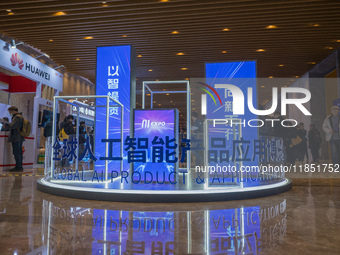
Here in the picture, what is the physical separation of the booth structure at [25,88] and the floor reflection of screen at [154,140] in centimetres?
487

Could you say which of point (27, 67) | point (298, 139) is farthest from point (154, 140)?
point (27, 67)

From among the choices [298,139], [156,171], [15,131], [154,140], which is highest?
[15,131]

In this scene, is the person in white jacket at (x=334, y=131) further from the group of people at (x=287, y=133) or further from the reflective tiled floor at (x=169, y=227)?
the reflective tiled floor at (x=169, y=227)

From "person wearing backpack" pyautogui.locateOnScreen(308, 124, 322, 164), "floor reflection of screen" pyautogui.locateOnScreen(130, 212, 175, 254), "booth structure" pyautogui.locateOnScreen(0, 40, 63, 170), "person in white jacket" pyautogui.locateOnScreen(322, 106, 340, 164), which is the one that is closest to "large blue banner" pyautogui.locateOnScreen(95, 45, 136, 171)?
"floor reflection of screen" pyautogui.locateOnScreen(130, 212, 175, 254)

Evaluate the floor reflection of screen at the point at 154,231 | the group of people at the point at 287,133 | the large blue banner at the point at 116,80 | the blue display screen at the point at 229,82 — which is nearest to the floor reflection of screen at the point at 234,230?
the floor reflection of screen at the point at 154,231

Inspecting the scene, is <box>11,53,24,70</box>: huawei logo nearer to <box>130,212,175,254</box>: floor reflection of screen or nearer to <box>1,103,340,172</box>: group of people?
<box>1,103,340,172</box>: group of people

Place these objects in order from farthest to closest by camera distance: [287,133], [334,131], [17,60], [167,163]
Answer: [17,60] < [287,133] < [334,131] < [167,163]

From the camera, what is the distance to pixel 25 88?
10.8 m

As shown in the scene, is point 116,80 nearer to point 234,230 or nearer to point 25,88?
point 234,230

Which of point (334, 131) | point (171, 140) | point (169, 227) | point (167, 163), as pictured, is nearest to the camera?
point (169, 227)

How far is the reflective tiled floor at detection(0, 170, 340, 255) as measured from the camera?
75.3 inches

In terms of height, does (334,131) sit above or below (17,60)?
below

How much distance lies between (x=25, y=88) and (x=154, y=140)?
333 inches

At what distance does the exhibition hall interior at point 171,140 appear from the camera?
2285 millimetres
